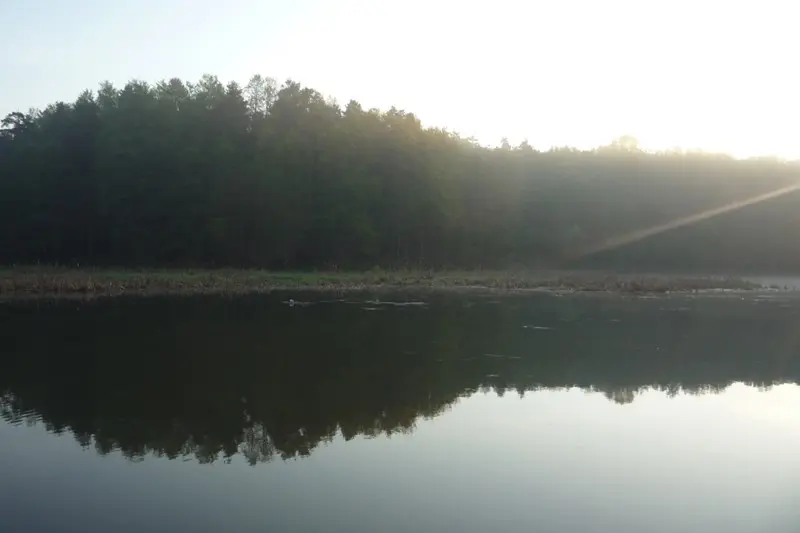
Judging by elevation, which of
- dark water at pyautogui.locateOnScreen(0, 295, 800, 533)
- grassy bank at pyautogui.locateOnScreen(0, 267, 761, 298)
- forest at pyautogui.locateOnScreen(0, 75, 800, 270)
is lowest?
dark water at pyautogui.locateOnScreen(0, 295, 800, 533)

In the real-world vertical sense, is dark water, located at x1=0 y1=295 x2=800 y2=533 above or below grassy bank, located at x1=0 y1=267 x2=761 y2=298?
below

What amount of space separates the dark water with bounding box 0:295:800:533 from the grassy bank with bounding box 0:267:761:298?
10109 millimetres

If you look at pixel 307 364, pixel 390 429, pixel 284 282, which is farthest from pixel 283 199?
pixel 390 429

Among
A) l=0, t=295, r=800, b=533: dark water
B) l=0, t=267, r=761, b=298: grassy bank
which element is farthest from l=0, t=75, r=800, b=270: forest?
l=0, t=295, r=800, b=533: dark water

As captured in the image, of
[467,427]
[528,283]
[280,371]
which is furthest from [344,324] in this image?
[528,283]

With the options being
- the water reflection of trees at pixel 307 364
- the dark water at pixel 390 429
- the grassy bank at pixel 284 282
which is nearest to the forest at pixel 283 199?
the grassy bank at pixel 284 282

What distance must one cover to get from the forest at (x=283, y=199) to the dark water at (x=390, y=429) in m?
26.9

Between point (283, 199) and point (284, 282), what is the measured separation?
10684 millimetres

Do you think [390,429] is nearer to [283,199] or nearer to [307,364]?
[307,364]

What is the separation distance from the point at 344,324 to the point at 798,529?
17.2 m

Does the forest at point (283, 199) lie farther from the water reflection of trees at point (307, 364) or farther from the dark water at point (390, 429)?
the dark water at point (390, 429)

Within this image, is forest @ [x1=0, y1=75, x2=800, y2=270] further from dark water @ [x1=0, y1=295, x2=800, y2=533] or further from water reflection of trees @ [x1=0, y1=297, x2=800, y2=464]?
dark water @ [x1=0, y1=295, x2=800, y2=533]

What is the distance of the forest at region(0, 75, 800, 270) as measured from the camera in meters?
49.8

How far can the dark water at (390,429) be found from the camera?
8367 millimetres
